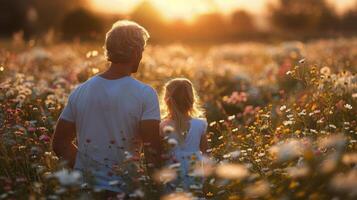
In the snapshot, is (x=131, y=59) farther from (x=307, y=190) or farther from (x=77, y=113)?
(x=307, y=190)

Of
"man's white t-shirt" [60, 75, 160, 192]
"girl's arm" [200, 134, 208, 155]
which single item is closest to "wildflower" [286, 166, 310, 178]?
"man's white t-shirt" [60, 75, 160, 192]

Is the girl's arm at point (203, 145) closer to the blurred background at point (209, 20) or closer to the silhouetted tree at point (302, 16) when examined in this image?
the blurred background at point (209, 20)

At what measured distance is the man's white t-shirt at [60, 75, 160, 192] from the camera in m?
4.80

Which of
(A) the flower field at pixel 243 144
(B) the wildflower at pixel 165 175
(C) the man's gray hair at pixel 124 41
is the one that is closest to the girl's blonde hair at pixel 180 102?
(A) the flower field at pixel 243 144

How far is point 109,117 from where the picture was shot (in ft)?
15.9

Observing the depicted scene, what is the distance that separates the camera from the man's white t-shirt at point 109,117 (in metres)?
4.80

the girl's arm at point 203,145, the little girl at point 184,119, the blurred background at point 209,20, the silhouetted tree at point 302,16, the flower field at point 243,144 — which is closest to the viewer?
the flower field at point 243,144

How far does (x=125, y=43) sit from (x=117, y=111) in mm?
477

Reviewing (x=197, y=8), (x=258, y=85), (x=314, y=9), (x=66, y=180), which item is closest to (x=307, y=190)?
(x=66, y=180)

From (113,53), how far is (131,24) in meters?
0.24

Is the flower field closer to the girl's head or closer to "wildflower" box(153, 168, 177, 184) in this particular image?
"wildflower" box(153, 168, 177, 184)

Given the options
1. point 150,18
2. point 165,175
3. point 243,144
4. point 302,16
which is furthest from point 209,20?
point 165,175

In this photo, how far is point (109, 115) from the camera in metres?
4.84

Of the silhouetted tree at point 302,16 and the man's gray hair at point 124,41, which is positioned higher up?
the silhouetted tree at point 302,16
